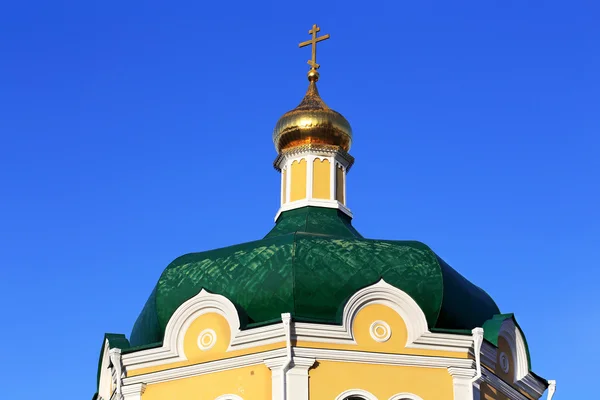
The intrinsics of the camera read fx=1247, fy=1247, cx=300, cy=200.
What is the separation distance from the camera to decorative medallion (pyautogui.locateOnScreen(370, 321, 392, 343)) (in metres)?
16.2

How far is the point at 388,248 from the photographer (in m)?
16.9

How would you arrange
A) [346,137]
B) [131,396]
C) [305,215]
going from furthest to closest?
[346,137], [305,215], [131,396]

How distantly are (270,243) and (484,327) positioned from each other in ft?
10.3

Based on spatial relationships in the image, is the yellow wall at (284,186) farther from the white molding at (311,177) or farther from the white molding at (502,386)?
the white molding at (502,386)

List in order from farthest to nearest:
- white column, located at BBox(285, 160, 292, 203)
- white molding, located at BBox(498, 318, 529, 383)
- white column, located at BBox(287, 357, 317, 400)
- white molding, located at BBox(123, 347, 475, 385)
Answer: white column, located at BBox(285, 160, 292, 203) < white molding, located at BBox(498, 318, 529, 383) < white molding, located at BBox(123, 347, 475, 385) < white column, located at BBox(287, 357, 317, 400)

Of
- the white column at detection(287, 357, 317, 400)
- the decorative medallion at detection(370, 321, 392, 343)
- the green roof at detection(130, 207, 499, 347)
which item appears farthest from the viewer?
the green roof at detection(130, 207, 499, 347)

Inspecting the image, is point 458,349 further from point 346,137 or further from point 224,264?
point 346,137

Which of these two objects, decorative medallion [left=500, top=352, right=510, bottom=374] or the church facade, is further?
decorative medallion [left=500, top=352, right=510, bottom=374]

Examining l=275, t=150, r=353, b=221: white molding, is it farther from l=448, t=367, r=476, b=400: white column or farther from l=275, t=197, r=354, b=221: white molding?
l=448, t=367, r=476, b=400: white column

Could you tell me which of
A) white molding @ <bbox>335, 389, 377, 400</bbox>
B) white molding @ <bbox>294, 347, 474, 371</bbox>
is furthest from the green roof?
white molding @ <bbox>335, 389, 377, 400</bbox>

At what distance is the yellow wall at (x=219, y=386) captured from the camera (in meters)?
15.8

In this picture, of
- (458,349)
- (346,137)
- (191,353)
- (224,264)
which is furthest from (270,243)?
(346,137)

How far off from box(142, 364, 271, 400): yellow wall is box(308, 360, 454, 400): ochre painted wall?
24.8 inches

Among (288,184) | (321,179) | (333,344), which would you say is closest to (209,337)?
(333,344)
